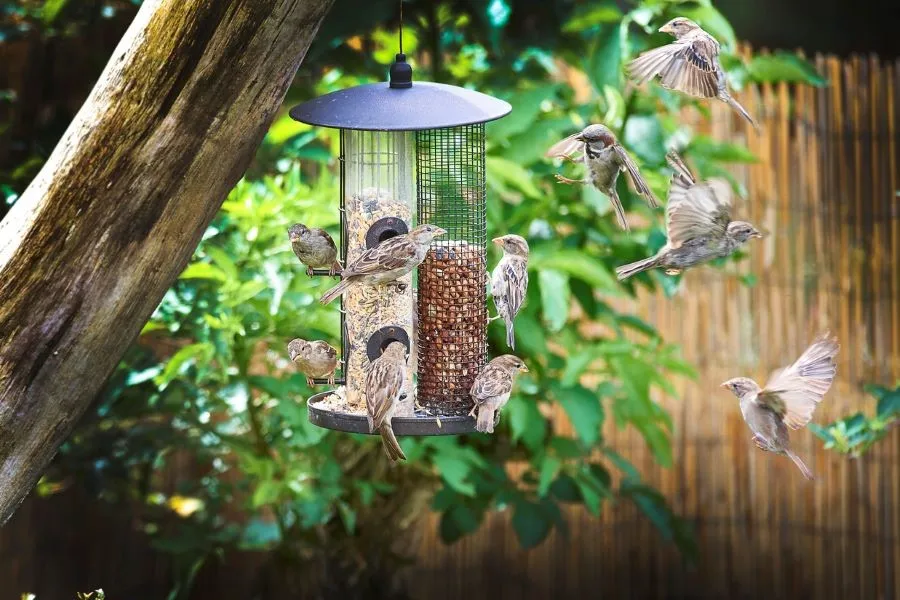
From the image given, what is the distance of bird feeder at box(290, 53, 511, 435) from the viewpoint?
135 inches

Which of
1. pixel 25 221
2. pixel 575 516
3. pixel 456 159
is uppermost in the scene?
pixel 456 159

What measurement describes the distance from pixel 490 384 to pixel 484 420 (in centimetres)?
11

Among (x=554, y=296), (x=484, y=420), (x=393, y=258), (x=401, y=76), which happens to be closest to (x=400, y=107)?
(x=401, y=76)

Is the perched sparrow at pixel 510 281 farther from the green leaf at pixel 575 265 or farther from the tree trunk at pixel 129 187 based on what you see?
the tree trunk at pixel 129 187

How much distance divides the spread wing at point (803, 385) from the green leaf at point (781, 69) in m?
1.81

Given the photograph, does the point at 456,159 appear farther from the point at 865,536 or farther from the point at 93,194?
the point at 865,536

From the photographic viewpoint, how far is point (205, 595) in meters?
5.91

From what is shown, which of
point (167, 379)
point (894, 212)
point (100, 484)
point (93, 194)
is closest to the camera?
point (93, 194)

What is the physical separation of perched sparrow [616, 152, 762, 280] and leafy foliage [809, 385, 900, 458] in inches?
35.7

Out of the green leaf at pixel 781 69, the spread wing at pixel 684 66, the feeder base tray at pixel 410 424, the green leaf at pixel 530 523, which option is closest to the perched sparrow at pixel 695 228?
the spread wing at pixel 684 66

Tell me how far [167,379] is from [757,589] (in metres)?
3.72

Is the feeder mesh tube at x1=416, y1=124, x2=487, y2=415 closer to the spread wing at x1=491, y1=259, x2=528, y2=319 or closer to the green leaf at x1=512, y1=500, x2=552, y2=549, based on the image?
the spread wing at x1=491, y1=259, x2=528, y2=319

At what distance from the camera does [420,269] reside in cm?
347

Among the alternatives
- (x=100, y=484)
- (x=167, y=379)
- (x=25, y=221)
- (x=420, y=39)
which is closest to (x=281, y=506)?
(x=100, y=484)
